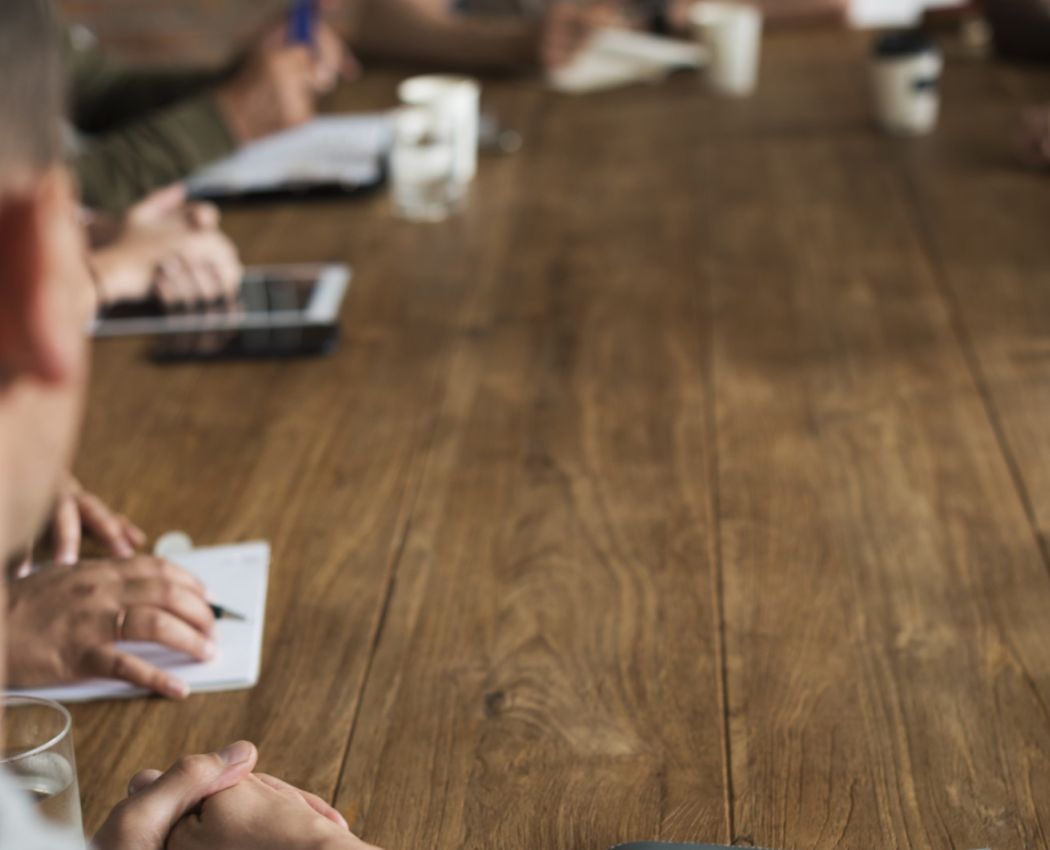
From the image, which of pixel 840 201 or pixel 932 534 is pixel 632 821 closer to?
pixel 932 534

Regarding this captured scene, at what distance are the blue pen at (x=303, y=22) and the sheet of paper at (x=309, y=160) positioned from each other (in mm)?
170

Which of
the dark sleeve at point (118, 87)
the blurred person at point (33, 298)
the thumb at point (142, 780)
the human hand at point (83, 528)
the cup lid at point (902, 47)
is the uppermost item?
the blurred person at point (33, 298)

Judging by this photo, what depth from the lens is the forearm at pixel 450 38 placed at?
2619 mm

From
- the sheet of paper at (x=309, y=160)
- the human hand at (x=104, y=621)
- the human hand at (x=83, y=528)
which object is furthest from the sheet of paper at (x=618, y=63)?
the human hand at (x=104, y=621)

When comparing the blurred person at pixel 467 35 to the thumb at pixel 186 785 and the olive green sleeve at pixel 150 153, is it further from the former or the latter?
the thumb at pixel 186 785

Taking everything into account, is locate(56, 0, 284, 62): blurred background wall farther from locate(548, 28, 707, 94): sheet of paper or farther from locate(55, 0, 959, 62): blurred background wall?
locate(548, 28, 707, 94): sheet of paper

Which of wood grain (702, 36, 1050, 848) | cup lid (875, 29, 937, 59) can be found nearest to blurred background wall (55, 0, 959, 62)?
cup lid (875, 29, 937, 59)

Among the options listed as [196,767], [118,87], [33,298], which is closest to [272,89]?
[118,87]

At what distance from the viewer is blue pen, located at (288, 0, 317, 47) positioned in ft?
7.90

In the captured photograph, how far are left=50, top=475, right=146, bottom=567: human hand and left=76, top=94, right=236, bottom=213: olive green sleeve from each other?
3.10 feet

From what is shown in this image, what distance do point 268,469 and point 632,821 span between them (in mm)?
600

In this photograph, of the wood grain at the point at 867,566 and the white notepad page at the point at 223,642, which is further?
the white notepad page at the point at 223,642

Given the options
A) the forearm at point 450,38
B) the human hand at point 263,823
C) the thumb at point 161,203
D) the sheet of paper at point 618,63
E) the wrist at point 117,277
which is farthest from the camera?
the forearm at point 450,38

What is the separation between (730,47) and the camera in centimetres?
235
